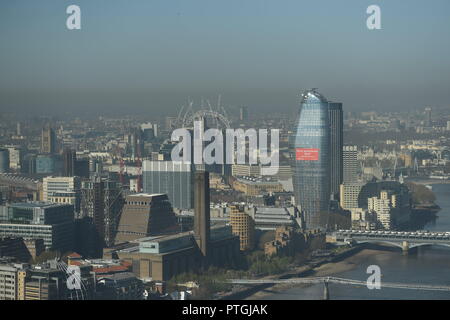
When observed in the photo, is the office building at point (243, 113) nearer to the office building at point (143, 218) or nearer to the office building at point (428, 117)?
the office building at point (428, 117)

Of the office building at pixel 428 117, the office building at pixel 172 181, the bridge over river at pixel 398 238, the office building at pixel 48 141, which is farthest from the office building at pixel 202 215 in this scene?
the office building at pixel 428 117

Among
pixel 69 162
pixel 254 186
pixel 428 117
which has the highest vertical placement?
pixel 428 117

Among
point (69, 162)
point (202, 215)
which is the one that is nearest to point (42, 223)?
point (202, 215)

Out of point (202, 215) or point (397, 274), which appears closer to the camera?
point (397, 274)

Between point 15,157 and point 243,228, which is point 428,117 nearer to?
point 15,157

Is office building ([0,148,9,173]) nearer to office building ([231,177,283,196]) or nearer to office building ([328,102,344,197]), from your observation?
office building ([231,177,283,196])
